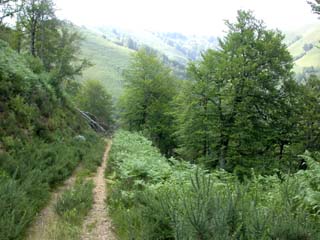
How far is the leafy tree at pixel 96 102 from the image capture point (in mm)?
49125

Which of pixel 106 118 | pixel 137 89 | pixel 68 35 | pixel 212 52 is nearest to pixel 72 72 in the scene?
pixel 68 35

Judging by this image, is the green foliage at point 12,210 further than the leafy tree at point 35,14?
No

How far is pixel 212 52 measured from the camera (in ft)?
61.9

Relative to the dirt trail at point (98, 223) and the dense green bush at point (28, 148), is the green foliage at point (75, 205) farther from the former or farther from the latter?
the dense green bush at point (28, 148)

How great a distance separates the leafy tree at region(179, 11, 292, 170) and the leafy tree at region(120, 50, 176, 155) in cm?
1163

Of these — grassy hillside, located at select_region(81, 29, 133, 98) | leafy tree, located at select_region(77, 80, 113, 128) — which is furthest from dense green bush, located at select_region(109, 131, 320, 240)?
grassy hillside, located at select_region(81, 29, 133, 98)

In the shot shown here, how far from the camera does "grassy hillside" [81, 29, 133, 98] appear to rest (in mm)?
129125

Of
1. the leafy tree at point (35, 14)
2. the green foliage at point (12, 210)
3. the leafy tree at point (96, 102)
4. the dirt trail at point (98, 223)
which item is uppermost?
the leafy tree at point (35, 14)

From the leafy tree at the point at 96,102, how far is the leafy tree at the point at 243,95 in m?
33.1

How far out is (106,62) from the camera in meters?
154

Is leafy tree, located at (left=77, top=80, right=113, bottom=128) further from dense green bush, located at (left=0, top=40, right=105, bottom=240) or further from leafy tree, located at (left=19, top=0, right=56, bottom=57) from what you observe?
dense green bush, located at (left=0, top=40, right=105, bottom=240)

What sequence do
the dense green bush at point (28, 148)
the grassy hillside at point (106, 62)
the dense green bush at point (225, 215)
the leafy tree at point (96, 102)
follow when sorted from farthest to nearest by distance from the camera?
1. the grassy hillside at point (106, 62)
2. the leafy tree at point (96, 102)
3. the dense green bush at point (28, 148)
4. the dense green bush at point (225, 215)

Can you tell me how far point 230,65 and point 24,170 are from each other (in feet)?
43.4


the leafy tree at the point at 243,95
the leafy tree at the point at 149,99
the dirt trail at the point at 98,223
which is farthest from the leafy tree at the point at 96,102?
the dirt trail at the point at 98,223
